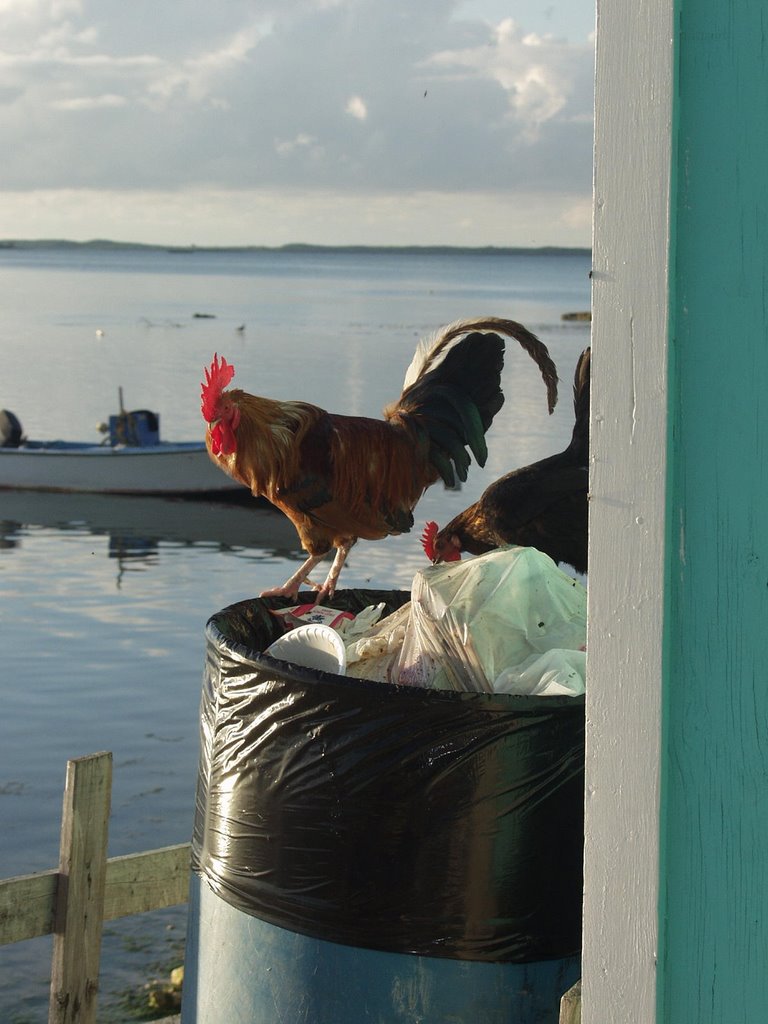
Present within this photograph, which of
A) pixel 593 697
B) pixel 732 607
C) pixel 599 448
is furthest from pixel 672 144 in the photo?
pixel 593 697

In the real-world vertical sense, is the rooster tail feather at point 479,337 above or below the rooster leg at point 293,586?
above

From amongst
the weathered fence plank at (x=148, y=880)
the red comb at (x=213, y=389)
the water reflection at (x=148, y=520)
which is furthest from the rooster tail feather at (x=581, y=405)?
the water reflection at (x=148, y=520)

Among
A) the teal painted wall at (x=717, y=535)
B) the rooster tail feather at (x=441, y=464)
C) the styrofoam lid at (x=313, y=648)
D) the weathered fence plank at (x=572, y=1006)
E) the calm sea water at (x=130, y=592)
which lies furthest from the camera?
the calm sea water at (x=130, y=592)

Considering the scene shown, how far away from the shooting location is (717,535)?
1936 millimetres

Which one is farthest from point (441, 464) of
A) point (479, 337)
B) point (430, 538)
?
point (479, 337)

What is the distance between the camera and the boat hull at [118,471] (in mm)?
21188

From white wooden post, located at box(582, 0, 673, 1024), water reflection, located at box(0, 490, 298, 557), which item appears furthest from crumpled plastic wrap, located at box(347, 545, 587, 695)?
water reflection, located at box(0, 490, 298, 557)

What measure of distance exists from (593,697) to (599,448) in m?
0.39

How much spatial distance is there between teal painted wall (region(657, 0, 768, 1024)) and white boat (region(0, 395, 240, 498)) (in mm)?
19266

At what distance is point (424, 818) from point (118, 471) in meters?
19.5

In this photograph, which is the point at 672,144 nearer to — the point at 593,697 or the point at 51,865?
the point at 593,697

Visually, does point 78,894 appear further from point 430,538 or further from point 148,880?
point 430,538

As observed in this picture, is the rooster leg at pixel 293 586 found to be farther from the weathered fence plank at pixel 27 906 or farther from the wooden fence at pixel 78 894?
the weathered fence plank at pixel 27 906

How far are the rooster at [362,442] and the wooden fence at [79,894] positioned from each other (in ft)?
2.66
